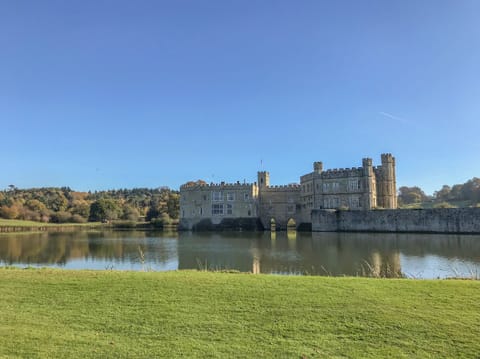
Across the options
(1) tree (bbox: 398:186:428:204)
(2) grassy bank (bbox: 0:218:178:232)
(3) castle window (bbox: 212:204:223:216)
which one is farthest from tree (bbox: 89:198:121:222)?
(1) tree (bbox: 398:186:428:204)

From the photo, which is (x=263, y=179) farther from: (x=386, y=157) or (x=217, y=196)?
(x=386, y=157)

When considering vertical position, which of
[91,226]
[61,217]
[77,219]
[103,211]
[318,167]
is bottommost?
[91,226]

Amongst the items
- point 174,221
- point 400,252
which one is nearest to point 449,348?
point 400,252

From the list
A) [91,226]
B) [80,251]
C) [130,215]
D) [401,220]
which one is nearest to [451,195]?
[401,220]

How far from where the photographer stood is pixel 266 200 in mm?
57781

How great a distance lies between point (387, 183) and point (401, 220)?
10787mm

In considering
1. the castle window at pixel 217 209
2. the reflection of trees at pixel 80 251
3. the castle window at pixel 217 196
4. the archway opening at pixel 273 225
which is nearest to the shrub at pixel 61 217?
the castle window at pixel 217 209

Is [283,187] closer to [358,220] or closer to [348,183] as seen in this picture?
[348,183]

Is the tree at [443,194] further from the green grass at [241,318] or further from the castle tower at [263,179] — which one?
the green grass at [241,318]

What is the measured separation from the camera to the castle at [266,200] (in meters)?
49.3

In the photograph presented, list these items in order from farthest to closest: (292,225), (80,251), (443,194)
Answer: (443,194), (292,225), (80,251)

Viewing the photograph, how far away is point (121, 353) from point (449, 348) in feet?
13.1

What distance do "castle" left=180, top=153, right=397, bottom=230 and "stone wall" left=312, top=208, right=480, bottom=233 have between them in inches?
220

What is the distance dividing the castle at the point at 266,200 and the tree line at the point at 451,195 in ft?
51.4
